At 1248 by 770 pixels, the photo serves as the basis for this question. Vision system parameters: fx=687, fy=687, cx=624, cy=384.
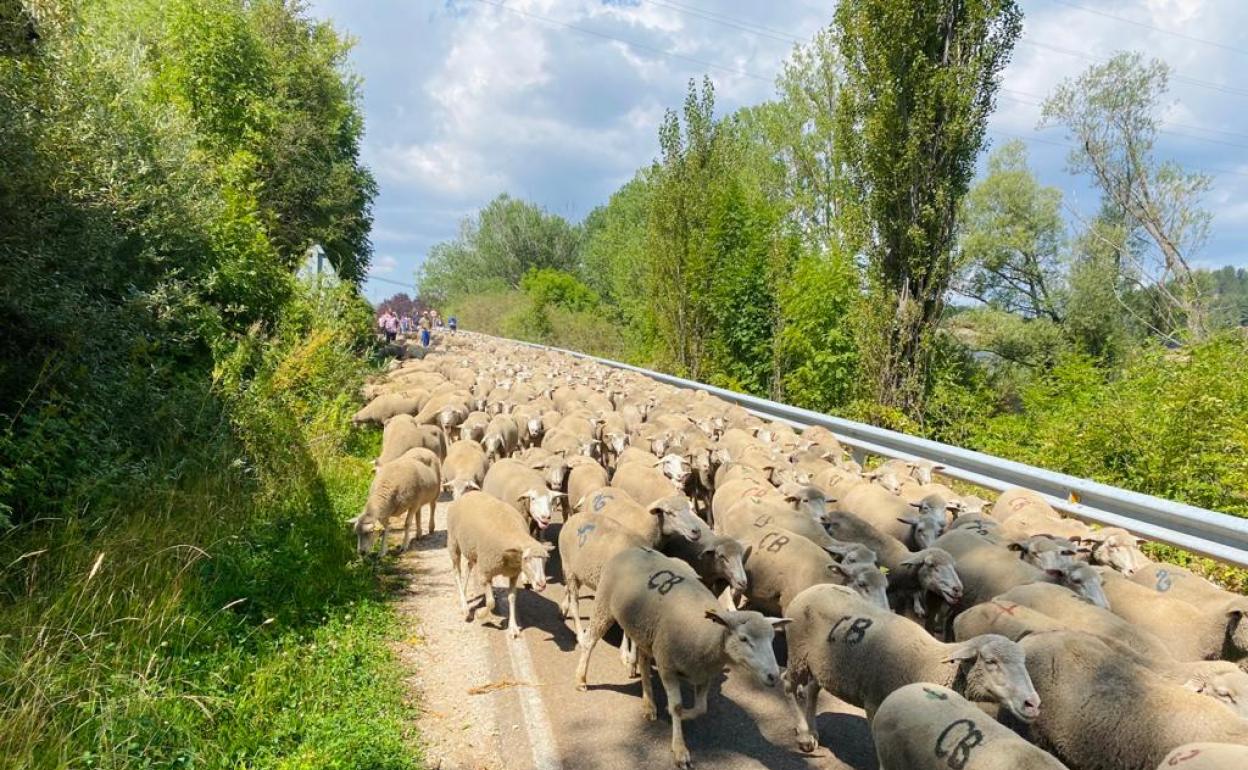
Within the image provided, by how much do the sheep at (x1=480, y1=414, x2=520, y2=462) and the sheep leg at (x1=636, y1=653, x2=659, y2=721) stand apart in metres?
6.06

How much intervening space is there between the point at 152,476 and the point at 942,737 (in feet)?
22.7

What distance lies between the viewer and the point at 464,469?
9.17m

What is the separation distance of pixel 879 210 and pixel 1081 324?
17697 millimetres

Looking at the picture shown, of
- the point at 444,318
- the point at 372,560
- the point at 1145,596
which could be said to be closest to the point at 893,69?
the point at 1145,596

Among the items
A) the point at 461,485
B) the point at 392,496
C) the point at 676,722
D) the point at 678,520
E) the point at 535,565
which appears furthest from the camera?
the point at 461,485

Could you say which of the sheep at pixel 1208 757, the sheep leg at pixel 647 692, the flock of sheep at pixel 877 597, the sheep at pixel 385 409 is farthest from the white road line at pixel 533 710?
the sheep at pixel 385 409

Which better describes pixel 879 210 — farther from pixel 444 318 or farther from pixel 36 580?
pixel 444 318

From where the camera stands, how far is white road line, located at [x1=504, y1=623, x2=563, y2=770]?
4434 millimetres

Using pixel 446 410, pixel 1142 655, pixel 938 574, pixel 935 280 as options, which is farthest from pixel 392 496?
pixel 935 280

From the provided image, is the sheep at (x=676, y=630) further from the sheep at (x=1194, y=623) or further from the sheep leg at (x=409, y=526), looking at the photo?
the sheep leg at (x=409, y=526)

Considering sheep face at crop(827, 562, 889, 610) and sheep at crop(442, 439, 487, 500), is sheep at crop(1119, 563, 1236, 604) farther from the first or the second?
sheep at crop(442, 439, 487, 500)

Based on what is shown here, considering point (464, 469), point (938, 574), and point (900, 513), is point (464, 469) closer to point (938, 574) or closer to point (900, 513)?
point (900, 513)

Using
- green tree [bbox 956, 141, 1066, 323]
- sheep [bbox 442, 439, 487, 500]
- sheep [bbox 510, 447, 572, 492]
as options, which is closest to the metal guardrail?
sheep [bbox 510, 447, 572, 492]

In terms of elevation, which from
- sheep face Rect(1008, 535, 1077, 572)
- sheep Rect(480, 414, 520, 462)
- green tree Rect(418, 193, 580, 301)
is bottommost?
sheep face Rect(1008, 535, 1077, 572)
